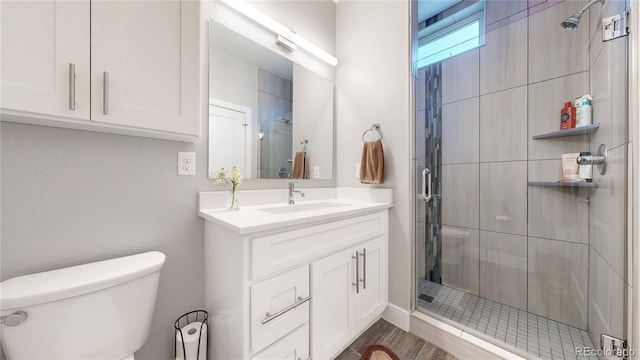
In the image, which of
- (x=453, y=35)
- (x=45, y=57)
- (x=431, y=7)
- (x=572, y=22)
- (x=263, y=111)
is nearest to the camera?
(x=45, y=57)

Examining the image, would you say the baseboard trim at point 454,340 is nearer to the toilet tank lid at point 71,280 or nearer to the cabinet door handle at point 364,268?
the cabinet door handle at point 364,268

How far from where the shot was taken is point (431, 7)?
183 centimetres

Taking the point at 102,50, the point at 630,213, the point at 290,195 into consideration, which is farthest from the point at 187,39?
the point at 630,213

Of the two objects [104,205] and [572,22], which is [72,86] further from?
[572,22]

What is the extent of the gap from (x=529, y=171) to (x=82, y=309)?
2.56 meters

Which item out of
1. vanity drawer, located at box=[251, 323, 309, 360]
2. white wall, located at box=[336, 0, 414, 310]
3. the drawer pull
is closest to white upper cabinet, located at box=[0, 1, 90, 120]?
the drawer pull

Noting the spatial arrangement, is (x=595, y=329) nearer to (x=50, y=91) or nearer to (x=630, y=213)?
(x=630, y=213)

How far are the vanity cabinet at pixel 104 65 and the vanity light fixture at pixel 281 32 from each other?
17.7 inches

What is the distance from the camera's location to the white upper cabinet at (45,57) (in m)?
0.70

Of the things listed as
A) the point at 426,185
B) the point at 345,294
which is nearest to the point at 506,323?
the point at 426,185

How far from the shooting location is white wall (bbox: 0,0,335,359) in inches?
33.5

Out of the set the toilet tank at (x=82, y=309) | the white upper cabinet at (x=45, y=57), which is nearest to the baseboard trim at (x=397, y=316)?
the toilet tank at (x=82, y=309)

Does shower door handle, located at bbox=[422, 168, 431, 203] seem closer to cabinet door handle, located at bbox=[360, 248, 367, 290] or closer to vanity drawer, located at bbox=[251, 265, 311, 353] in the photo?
cabinet door handle, located at bbox=[360, 248, 367, 290]

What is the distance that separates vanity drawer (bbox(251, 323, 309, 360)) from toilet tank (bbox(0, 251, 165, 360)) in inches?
19.9
